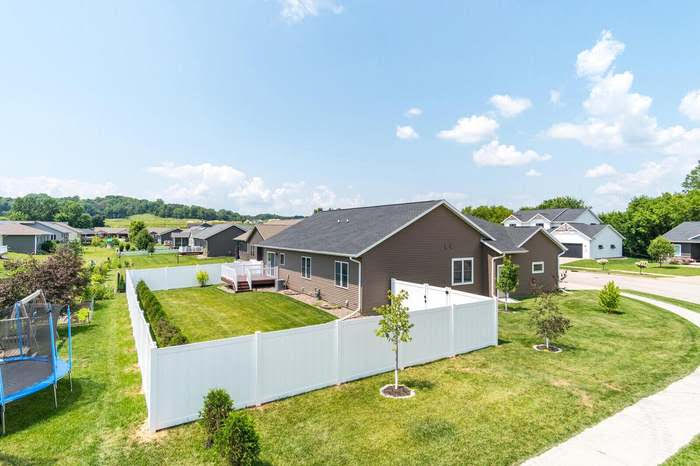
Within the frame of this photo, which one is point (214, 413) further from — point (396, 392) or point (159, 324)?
point (159, 324)

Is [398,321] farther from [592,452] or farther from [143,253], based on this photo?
[143,253]

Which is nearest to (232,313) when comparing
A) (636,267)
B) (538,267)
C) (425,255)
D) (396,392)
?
(425,255)

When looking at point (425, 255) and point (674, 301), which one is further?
point (674, 301)

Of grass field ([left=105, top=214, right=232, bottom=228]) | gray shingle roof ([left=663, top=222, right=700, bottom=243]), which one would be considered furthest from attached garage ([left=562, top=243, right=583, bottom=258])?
grass field ([left=105, top=214, right=232, bottom=228])

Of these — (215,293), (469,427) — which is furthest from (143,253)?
(469,427)

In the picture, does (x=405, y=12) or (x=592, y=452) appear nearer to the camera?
(x=592, y=452)

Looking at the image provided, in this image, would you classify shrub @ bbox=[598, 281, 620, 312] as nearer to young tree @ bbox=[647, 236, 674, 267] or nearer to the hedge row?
the hedge row

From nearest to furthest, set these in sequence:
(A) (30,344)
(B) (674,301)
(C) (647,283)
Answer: (A) (30,344) < (B) (674,301) < (C) (647,283)
